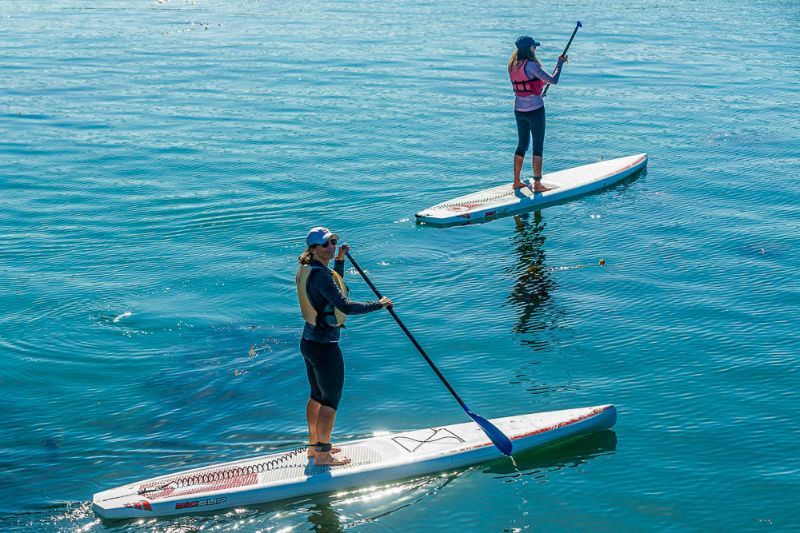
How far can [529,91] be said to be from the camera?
1731 centimetres

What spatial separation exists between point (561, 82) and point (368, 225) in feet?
49.9

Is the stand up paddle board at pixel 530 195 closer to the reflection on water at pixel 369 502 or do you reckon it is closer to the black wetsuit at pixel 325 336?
the black wetsuit at pixel 325 336

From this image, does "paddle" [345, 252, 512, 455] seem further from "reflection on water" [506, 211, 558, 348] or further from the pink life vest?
the pink life vest

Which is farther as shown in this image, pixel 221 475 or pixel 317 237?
pixel 221 475

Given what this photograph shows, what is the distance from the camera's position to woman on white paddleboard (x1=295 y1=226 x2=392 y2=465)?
351 inches

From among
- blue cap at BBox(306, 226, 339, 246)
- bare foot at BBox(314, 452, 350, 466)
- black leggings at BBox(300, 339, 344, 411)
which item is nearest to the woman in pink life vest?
blue cap at BBox(306, 226, 339, 246)

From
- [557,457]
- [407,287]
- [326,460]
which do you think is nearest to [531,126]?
[407,287]

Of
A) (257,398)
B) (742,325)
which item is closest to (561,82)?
(742,325)

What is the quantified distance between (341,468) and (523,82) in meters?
9.84

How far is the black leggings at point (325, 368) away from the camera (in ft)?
30.2

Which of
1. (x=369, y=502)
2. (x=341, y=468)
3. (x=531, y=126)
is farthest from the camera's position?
(x=531, y=126)

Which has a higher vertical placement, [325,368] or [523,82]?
[523,82]

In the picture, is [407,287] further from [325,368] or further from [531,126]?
[325,368]

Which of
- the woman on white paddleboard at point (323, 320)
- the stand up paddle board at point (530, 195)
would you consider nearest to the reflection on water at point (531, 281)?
the stand up paddle board at point (530, 195)
